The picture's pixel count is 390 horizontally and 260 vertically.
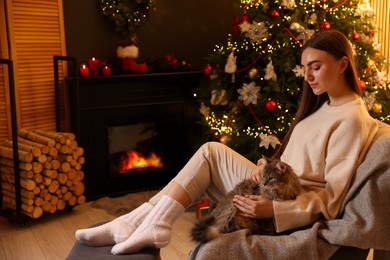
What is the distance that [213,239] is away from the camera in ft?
5.39

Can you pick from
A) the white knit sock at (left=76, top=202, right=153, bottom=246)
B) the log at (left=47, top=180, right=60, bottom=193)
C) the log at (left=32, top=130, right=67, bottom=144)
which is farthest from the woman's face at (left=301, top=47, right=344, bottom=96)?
the log at (left=47, top=180, right=60, bottom=193)

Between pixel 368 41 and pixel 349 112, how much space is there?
199 cm

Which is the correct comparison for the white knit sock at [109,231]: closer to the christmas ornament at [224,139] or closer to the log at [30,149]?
the log at [30,149]

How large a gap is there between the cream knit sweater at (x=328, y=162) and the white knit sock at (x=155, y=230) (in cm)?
44

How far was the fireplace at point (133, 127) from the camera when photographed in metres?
3.76

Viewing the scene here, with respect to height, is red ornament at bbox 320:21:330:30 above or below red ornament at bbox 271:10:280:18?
below

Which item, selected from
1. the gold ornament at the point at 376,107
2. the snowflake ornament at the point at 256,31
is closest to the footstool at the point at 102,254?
the snowflake ornament at the point at 256,31

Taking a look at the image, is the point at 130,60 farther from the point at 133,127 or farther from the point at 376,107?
the point at 376,107

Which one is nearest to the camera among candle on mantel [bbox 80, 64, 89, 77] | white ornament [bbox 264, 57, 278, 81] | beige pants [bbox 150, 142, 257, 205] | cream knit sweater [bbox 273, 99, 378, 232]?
cream knit sweater [bbox 273, 99, 378, 232]

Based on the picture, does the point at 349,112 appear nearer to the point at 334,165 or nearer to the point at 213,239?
the point at 334,165

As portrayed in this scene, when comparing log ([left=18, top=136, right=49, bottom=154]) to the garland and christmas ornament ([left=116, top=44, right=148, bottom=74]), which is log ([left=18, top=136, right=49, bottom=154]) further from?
the garland

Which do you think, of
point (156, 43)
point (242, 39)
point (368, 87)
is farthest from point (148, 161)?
point (368, 87)

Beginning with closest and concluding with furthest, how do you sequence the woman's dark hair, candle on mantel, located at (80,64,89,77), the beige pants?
the woman's dark hair
the beige pants
candle on mantel, located at (80,64,89,77)

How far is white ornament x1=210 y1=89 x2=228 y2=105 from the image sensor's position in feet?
11.7
